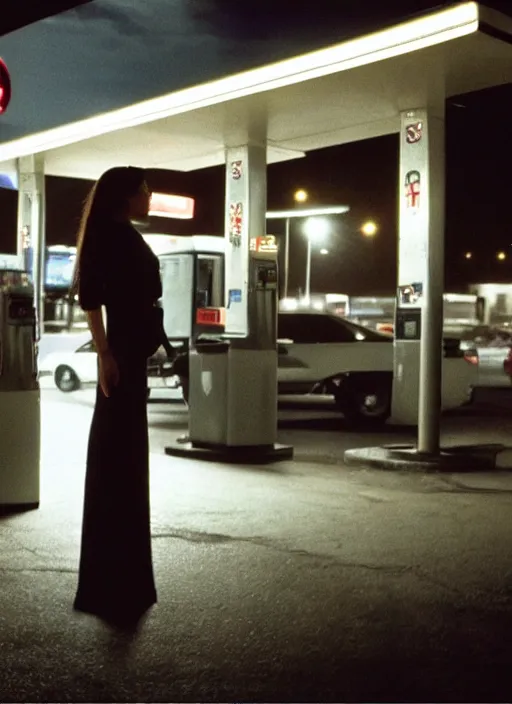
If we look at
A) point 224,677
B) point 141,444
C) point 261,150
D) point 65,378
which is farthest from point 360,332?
point 224,677

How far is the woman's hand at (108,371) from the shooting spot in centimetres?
500

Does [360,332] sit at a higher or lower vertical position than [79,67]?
lower

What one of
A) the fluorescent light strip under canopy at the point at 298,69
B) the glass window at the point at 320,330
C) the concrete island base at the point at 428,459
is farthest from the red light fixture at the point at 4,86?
the glass window at the point at 320,330

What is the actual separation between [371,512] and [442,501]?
2.67 feet

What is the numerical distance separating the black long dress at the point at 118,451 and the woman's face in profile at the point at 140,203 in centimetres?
17

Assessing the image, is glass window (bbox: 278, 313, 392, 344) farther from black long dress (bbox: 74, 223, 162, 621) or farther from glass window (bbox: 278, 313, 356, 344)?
black long dress (bbox: 74, 223, 162, 621)

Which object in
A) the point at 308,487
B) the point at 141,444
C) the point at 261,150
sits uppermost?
the point at 261,150

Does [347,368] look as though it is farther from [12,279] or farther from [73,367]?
[12,279]

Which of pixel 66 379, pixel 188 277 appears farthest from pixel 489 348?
pixel 188 277

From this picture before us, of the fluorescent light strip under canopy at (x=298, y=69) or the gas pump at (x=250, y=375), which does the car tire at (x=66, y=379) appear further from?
the gas pump at (x=250, y=375)

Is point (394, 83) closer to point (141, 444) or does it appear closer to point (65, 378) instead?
point (141, 444)

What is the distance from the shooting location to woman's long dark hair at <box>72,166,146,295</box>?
204 inches

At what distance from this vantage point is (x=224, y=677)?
4211mm

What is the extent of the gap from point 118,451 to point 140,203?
130 cm
